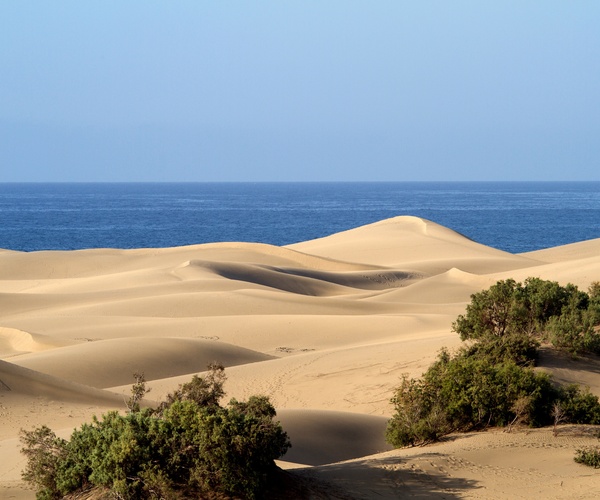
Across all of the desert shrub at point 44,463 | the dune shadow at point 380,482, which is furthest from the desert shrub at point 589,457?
the desert shrub at point 44,463

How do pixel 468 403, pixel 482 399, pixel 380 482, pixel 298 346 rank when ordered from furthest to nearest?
pixel 298 346, pixel 468 403, pixel 482 399, pixel 380 482

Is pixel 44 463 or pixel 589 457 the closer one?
pixel 44 463

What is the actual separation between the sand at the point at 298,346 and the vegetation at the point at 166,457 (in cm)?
62

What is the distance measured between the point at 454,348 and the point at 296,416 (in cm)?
477

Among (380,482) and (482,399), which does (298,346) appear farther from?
(380,482)

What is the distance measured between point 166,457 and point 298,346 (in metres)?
16.0

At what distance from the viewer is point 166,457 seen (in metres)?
8.02

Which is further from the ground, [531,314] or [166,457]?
[531,314]

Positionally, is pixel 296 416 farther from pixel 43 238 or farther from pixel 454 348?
pixel 43 238

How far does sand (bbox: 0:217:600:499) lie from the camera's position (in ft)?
31.7

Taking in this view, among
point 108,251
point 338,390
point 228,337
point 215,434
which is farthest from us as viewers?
point 108,251

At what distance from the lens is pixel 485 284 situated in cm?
3581

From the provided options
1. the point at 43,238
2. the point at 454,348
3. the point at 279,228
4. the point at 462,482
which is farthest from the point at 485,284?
the point at 279,228

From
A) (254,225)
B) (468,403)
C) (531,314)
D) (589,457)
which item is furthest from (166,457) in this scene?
(254,225)
